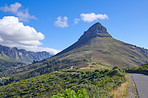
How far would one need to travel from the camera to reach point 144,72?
3353 centimetres

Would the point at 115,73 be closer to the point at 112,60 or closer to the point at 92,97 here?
the point at 92,97

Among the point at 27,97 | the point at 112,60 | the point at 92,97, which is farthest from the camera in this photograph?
the point at 112,60

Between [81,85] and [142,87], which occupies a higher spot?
[142,87]

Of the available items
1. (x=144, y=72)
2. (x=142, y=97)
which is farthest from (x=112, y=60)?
(x=142, y=97)

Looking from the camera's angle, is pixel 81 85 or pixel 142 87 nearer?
pixel 142 87

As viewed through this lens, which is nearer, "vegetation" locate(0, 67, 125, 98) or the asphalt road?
"vegetation" locate(0, 67, 125, 98)

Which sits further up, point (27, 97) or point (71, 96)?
point (71, 96)

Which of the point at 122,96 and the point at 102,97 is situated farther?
the point at 122,96

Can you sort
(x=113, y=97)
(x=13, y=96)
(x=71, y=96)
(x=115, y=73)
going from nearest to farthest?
(x=71, y=96)
(x=113, y=97)
(x=115, y=73)
(x=13, y=96)

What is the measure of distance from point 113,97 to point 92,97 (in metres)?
1.90

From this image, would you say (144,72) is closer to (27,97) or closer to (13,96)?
(27,97)

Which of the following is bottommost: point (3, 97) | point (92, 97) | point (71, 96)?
point (3, 97)

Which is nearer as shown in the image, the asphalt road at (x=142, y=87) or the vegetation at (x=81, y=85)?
the vegetation at (x=81, y=85)

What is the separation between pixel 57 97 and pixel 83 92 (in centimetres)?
147
